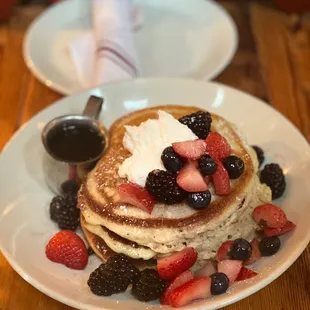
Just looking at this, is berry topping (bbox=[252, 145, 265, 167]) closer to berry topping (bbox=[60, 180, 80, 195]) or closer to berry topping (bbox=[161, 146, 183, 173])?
berry topping (bbox=[161, 146, 183, 173])

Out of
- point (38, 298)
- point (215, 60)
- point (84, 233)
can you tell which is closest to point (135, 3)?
point (215, 60)

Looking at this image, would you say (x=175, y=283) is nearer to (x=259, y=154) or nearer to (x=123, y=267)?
(x=123, y=267)

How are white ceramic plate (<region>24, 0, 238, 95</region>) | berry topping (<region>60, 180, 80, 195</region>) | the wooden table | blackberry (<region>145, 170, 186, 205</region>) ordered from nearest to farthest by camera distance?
1. blackberry (<region>145, 170, 186, 205</region>)
2. berry topping (<region>60, 180, 80, 195</region>)
3. the wooden table
4. white ceramic plate (<region>24, 0, 238, 95</region>)

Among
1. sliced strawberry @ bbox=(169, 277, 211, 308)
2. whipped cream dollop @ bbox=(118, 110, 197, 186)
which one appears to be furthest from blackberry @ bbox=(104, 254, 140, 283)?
whipped cream dollop @ bbox=(118, 110, 197, 186)

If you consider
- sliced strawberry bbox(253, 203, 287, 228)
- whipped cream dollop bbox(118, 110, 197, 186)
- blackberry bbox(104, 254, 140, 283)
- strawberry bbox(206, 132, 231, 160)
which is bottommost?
blackberry bbox(104, 254, 140, 283)

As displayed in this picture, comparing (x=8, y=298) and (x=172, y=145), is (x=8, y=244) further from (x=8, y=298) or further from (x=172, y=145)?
(x=172, y=145)

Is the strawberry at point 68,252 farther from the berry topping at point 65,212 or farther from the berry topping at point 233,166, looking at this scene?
the berry topping at point 233,166

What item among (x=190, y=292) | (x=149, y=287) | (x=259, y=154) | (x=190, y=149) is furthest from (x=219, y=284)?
(x=259, y=154)
